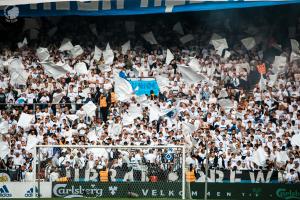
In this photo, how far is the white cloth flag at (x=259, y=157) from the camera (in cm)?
2753

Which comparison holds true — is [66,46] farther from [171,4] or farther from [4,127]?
[171,4]

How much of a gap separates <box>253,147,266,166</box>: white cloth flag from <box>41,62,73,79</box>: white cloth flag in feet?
27.3

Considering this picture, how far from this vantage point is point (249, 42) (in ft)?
104

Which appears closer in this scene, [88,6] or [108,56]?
[108,56]

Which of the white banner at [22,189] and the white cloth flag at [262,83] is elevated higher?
the white cloth flag at [262,83]

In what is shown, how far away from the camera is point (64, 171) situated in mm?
24906

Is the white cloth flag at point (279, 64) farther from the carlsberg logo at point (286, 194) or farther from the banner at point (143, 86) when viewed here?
the carlsberg logo at point (286, 194)

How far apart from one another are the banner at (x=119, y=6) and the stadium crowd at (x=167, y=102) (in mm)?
1242

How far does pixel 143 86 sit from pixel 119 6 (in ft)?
11.3

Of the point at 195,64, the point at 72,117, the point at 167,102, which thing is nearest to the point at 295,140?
the point at 167,102

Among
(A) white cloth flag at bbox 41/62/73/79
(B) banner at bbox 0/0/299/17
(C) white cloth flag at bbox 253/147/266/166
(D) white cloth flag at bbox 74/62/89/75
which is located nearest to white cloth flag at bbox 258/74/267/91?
(B) banner at bbox 0/0/299/17

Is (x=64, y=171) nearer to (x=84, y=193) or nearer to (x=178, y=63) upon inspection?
(x=84, y=193)

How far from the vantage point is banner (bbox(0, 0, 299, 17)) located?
100ft

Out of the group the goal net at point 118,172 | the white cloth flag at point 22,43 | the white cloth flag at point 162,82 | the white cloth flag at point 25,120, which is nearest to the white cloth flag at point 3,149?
→ the white cloth flag at point 25,120
